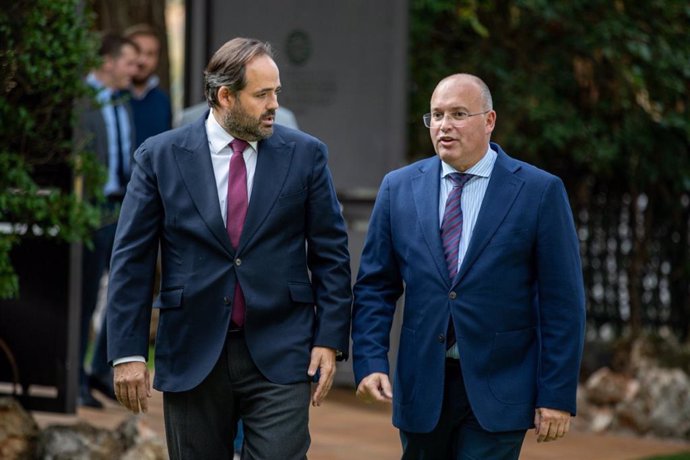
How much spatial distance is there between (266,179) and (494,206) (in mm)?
749

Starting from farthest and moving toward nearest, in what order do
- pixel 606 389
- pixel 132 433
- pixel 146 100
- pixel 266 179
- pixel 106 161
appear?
pixel 606 389
pixel 146 100
pixel 106 161
pixel 132 433
pixel 266 179

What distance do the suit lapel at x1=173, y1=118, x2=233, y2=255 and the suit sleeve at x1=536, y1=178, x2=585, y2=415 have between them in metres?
1.02

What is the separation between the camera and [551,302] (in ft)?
15.2

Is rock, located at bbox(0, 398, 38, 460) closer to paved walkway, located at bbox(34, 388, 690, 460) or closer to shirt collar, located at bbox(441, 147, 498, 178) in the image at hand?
paved walkway, located at bbox(34, 388, 690, 460)

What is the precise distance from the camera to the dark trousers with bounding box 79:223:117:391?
8.63 m

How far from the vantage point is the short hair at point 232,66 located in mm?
4539

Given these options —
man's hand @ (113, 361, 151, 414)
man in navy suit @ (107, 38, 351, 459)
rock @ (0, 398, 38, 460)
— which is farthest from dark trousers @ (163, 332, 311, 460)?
rock @ (0, 398, 38, 460)

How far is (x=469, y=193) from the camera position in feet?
15.7

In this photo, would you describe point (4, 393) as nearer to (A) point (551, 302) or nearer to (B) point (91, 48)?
(B) point (91, 48)

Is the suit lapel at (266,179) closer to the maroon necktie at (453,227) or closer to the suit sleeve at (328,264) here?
the suit sleeve at (328,264)

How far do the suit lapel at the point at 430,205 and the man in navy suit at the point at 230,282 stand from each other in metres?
0.30

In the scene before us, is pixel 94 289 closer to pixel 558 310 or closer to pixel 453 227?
pixel 453 227

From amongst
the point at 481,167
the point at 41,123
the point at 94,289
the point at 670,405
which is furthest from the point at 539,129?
the point at 481,167

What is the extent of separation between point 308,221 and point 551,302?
0.83m
